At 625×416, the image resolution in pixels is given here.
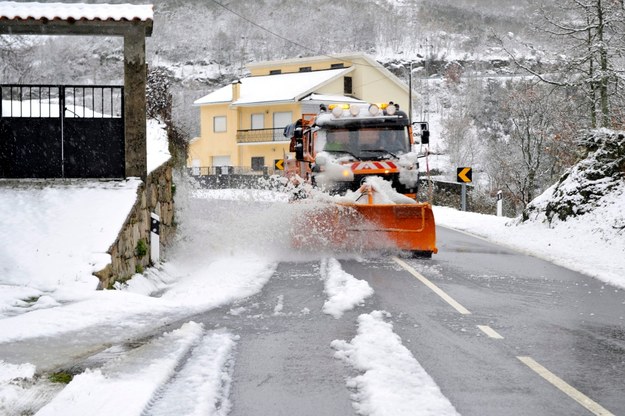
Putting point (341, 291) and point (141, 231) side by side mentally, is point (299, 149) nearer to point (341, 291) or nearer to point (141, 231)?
point (141, 231)

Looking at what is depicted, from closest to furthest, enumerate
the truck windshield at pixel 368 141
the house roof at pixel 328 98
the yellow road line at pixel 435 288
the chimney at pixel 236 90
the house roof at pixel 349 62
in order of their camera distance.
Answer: the yellow road line at pixel 435 288
the truck windshield at pixel 368 141
the house roof at pixel 328 98
the chimney at pixel 236 90
the house roof at pixel 349 62

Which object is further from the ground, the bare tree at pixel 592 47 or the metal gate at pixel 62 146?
the bare tree at pixel 592 47

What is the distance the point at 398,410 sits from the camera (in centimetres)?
432

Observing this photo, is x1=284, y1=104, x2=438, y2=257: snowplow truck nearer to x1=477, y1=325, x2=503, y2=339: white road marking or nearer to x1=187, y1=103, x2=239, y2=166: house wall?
x1=477, y1=325, x2=503, y2=339: white road marking

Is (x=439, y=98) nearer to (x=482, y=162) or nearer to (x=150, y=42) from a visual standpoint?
(x=482, y=162)

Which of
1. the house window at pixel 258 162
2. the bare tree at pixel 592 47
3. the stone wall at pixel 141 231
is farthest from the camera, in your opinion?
the house window at pixel 258 162

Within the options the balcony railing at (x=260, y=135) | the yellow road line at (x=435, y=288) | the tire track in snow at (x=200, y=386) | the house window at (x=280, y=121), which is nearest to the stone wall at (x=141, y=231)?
the tire track in snow at (x=200, y=386)

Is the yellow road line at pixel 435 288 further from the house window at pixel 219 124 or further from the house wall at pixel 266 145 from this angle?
the house window at pixel 219 124

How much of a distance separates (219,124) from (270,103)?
744 centimetres

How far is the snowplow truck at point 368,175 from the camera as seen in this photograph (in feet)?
42.0

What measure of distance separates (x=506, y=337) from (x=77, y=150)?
25.9 ft

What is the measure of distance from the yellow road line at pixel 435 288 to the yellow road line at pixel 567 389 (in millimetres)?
2181

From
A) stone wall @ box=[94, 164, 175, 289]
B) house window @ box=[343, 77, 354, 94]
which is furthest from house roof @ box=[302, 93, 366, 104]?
stone wall @ box=[94, 164, 175, 289]

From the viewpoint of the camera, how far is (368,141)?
1422cm
